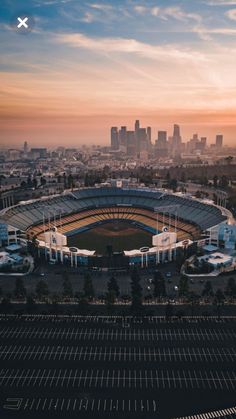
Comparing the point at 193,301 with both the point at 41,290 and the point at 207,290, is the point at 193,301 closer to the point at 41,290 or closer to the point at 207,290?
the point at 207,290

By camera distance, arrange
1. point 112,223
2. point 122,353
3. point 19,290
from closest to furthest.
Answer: point 122,353, point 19,290, point 112,223

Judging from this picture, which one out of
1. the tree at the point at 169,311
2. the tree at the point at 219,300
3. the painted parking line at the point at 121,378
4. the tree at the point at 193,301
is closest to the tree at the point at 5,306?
the painted parking line at the point at 121,378

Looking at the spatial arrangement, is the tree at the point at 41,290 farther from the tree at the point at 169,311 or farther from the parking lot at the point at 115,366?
the tree at the point at 169,311

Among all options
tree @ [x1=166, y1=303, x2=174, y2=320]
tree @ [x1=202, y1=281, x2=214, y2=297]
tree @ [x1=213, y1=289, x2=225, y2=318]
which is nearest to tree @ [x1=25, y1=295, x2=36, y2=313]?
tree @ [x1=166, y1=303, x2=174, y2=320]

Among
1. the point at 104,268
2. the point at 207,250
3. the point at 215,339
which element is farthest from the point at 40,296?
the point at 207,250

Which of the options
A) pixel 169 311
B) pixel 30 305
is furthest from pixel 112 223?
pixel 169 311
